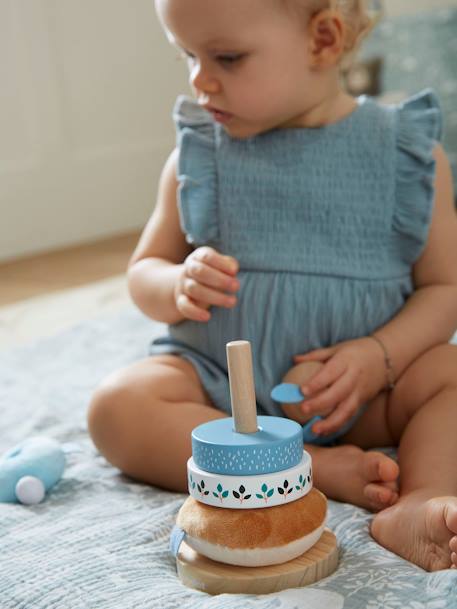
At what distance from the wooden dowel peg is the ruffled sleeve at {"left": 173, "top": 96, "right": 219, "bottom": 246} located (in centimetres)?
39

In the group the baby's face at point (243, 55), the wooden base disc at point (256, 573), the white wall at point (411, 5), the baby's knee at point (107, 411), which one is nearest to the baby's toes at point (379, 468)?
the wooden base disc at point (256, 573)

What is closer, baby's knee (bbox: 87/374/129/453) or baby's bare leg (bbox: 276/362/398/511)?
baby's bare leg (bbox: 276/362/398/511)

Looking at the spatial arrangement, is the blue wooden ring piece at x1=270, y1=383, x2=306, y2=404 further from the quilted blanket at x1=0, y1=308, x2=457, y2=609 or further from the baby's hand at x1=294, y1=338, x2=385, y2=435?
the quilted blanket at x1=0, y1=308, x2=457, y2=609

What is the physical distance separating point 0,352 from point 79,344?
0.40 feet

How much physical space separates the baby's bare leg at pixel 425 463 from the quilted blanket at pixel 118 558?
0.02m

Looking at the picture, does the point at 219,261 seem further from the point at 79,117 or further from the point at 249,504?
the point at 79,117

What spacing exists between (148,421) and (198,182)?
0.28m

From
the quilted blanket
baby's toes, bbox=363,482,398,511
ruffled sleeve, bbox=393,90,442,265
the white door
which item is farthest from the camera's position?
the white door

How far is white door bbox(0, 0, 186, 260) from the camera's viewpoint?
236 centimetres

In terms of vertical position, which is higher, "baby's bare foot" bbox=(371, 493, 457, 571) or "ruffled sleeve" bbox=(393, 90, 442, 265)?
"ruffled sleeve" bbox=(393, 90, 442, 265)

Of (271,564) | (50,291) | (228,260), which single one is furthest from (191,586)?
(50,291)

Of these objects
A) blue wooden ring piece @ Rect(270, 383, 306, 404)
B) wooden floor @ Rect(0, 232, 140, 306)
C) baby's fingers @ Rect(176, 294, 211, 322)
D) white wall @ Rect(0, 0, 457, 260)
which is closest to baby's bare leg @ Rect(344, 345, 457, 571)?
blue wooden ring piece @ Rect(270, 383, 306, 404)

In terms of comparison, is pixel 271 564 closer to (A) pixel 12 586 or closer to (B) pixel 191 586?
(B) pixel 191 586

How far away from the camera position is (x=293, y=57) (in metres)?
0.92
